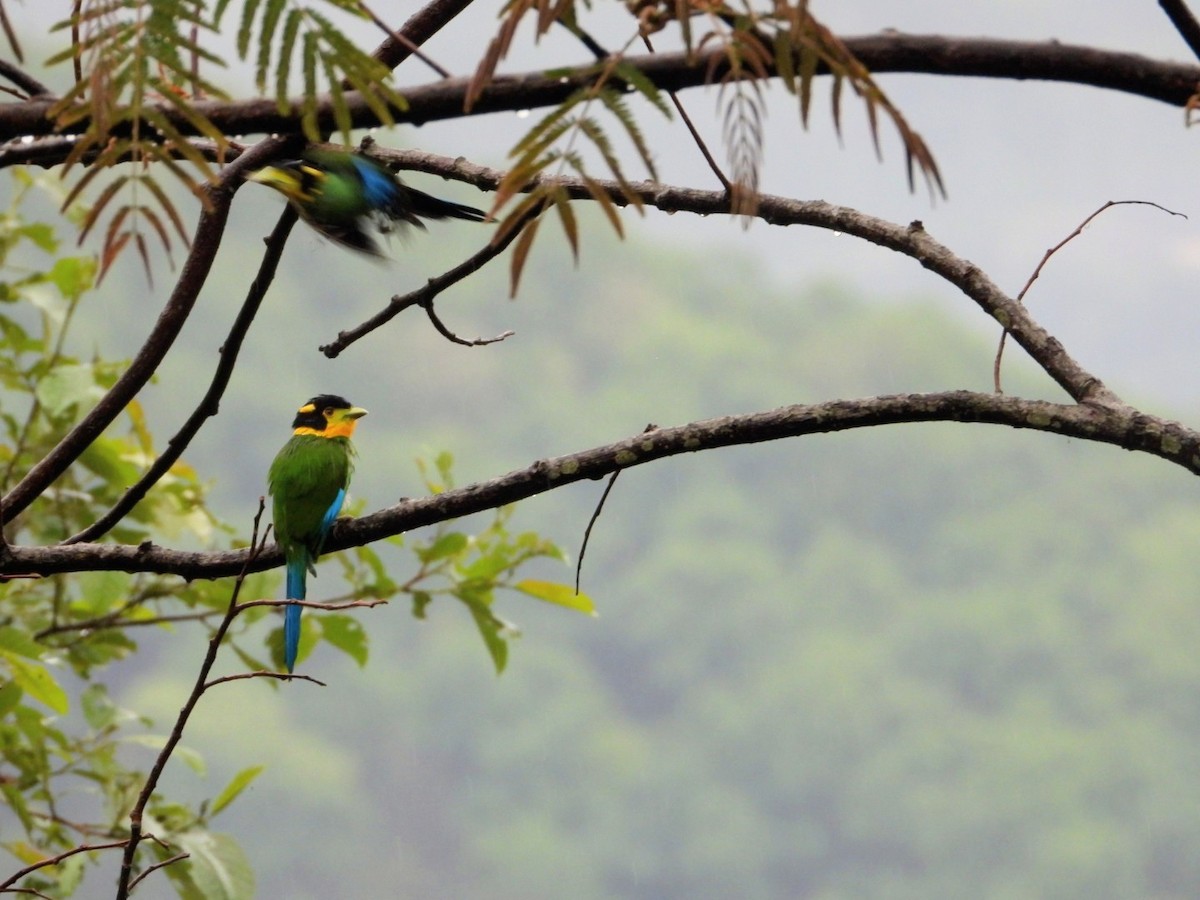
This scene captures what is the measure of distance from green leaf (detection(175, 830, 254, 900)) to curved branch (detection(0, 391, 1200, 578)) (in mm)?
1120

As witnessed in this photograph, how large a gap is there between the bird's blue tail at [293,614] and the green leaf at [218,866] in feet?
1.48

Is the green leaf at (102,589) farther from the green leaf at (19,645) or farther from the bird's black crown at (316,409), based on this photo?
the bird's black crown at (316,409)

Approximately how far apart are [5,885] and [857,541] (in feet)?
115

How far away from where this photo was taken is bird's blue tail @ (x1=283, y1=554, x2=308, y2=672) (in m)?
3.58

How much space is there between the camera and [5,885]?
1.72 m

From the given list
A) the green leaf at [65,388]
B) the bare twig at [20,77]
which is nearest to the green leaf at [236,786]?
the green leaf at [65,388]

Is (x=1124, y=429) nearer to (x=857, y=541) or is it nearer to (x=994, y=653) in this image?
(x=994, y=653)

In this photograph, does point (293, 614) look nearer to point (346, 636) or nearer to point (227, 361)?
point (346, 636)

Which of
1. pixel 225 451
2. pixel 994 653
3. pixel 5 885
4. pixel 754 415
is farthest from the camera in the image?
pixel 994 653

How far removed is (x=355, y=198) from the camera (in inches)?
117

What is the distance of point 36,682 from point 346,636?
1062 millimetres

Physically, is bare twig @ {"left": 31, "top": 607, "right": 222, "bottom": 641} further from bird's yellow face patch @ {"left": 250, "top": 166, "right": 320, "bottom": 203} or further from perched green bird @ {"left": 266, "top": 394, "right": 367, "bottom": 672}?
bird's yellow face patch @ {"left": 250, "top": 166, "right": 320, "bottom": 203}

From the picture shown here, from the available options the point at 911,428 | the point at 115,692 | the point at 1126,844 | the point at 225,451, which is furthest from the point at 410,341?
the point at 1126,844

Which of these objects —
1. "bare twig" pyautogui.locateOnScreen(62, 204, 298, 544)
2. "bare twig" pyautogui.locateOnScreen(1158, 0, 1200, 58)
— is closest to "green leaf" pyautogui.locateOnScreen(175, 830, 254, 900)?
"bare twig" pyautogui.locateOnScreen(62, 204, 298, 544)
